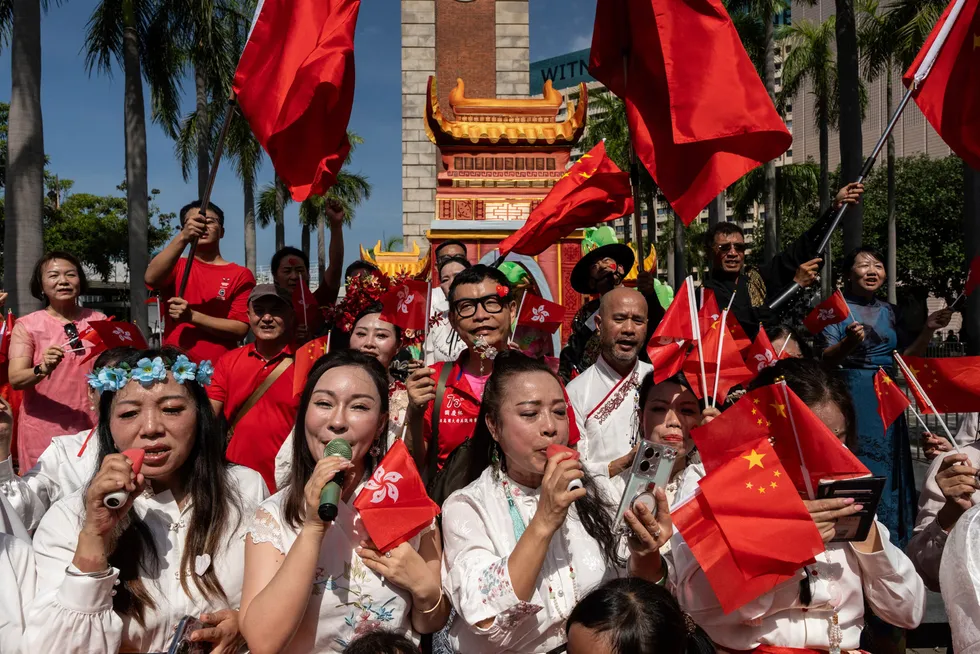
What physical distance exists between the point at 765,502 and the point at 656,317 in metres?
2.59

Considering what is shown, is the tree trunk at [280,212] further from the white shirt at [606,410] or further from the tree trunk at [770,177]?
the white shirt at [606,410]

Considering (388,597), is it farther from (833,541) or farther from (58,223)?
(58,223)

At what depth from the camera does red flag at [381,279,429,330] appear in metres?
3.89

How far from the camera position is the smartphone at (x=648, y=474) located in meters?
2.31

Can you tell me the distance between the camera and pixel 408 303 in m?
3.92

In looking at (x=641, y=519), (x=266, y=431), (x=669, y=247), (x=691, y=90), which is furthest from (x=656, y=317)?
(x=669, y=247)

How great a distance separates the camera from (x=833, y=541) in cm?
257

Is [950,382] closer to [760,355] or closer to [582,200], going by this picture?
[760,355]

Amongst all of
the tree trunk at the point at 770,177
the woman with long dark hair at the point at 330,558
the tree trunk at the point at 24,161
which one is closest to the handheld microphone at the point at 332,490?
the woman with long dark hair at the point at 330,558

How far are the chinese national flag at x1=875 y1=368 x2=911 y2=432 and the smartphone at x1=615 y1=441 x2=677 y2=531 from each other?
6.11 feet

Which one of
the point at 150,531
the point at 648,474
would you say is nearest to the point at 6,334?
the point at 150,531

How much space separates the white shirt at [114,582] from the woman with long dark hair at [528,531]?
73cm

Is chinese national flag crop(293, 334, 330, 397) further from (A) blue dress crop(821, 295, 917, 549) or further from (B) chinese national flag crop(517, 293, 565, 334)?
(A) blue dress crop(821, 295, 917, 549)

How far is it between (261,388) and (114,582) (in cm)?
208
